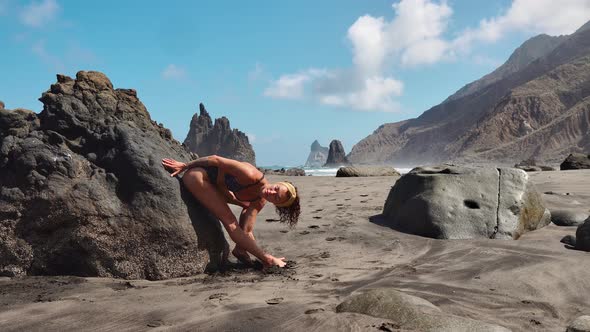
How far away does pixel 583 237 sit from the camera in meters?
4.52

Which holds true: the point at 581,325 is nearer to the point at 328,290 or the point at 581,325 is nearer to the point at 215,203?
the point at 328,290

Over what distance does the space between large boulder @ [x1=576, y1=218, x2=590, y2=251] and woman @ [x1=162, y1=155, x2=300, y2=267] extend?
297cm

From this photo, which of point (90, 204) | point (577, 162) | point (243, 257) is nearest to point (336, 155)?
point (577, 162)

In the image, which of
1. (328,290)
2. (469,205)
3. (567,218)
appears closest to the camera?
(328,290)

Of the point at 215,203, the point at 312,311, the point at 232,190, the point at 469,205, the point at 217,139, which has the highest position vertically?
the point at 217,139

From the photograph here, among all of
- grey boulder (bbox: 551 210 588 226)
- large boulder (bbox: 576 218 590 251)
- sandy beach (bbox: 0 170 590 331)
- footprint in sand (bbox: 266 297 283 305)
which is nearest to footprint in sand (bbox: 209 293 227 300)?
sandy beach (bbox: 0 170 590 331)

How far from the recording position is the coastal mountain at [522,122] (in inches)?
2299

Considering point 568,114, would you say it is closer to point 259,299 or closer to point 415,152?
point 415,152

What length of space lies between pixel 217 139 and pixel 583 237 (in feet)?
305

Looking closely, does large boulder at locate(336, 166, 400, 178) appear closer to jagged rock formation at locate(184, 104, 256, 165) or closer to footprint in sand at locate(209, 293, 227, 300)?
footprint in sand at locate(209, 293, 227, 300)

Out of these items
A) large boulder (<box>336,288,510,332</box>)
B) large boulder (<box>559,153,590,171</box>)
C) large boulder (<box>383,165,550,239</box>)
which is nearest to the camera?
large boulder (<box>336,288,510,332</box>)

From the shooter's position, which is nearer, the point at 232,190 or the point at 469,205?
the point at 232,190

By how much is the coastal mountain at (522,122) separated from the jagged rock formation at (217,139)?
3311 centimetres

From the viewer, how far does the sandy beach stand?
2596mm
